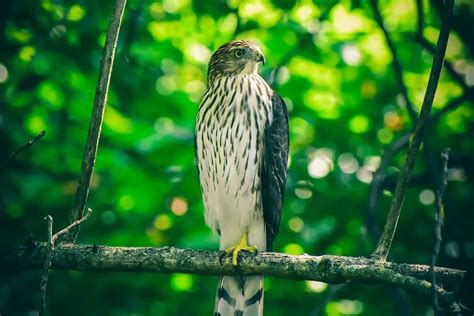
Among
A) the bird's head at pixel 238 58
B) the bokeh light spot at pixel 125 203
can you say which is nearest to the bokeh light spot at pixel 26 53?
the bokeh light spot at pixel 125 203

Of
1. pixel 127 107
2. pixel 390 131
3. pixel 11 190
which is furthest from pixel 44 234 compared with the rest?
pixel 390 131

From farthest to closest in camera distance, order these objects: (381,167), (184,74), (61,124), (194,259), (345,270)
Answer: (184,74) → (61,124) → (381,167) → (194,259) → (345,270)

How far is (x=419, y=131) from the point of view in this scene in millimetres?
3334

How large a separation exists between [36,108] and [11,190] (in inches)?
35.0

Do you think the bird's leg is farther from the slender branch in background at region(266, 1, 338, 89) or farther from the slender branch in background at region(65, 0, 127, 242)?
the slender branch in background at region(266, 1, 338, 89)

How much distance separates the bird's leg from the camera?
4.10 m

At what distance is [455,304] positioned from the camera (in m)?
2.68

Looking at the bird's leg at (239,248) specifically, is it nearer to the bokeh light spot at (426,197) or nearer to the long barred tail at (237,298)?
the long barred tail at (237,298)

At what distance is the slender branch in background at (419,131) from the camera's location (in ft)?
10.8

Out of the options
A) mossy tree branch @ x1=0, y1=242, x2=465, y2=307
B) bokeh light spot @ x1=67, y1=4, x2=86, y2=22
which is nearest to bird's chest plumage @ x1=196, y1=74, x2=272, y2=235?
mossy tree branch @ x1=0, y1=242, x2=465, y2=307

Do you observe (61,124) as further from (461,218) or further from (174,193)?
(461,218)

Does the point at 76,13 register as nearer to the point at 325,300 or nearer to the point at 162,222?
the point at 162,222

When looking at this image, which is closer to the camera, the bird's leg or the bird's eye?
the bird's leg

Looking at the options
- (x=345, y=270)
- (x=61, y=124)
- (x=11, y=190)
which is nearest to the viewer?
(x=345, y=270)
